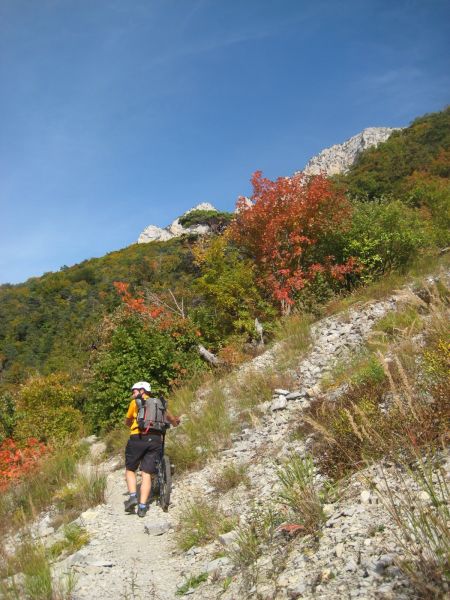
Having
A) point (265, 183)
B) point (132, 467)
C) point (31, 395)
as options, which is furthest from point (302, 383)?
point (31, 395)

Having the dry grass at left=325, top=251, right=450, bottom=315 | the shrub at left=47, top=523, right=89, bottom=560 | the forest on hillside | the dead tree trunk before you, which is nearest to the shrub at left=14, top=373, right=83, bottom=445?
the forest on hillside

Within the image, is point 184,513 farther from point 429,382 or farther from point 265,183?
point 265,183

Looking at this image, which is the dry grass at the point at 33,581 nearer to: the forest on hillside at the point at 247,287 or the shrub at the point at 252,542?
the shrub at the point at 252,542

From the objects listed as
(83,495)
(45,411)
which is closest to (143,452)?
(83,495)

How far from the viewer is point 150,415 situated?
6648mm

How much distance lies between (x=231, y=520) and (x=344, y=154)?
138493 millimetres

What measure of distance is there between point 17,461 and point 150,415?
8.43 m

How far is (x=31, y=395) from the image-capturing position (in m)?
18.2

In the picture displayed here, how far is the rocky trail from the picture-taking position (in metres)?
2.99

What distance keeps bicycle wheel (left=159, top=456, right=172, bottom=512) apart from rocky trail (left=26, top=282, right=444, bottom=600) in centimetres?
14

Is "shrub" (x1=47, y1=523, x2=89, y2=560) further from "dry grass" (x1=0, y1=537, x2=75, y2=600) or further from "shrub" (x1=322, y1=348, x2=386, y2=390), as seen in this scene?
"shrub" (x1=322, y1=348, x2=386, y2=390)

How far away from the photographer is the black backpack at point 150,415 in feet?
21.7

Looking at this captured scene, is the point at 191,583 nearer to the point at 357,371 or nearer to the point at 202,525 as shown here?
the point at 202,525

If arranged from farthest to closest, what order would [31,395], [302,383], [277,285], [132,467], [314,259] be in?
[31,395] < [314,259] < [277,285] < [302,383] < [132,467]
